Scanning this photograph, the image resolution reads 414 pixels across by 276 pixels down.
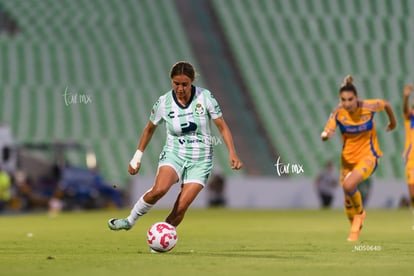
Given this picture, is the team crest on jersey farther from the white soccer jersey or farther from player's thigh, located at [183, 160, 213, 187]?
player's thigh, located at [183, 160, 213, 187]

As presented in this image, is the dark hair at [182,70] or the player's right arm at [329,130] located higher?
the dark hair at [182,70]

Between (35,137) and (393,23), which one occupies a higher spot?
(393,23)

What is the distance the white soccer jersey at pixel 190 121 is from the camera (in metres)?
12.0

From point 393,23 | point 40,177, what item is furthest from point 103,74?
point 393,23

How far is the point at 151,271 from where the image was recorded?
927 cm

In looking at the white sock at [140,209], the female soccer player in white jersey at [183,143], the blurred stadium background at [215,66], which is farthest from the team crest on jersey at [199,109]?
the blurred stadium background at [215,66]

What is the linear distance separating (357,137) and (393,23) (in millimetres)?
31173

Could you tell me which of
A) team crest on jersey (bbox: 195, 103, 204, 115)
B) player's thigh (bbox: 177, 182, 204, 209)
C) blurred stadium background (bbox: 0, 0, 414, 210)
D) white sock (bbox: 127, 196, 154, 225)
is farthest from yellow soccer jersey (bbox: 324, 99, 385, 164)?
blurred stadium background (bbox: 0, 0, 414, 210)

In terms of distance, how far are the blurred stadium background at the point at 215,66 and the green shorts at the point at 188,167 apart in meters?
24.6

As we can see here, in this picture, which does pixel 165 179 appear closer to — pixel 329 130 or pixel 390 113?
pixel 329 130

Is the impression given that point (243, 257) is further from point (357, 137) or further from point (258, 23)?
point (258, 23)

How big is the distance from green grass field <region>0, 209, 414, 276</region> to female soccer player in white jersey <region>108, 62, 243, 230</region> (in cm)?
60

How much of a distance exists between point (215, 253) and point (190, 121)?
1524mm

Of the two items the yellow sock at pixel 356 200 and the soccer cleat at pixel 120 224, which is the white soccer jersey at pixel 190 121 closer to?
the soccer cleat at pixel 120 224
